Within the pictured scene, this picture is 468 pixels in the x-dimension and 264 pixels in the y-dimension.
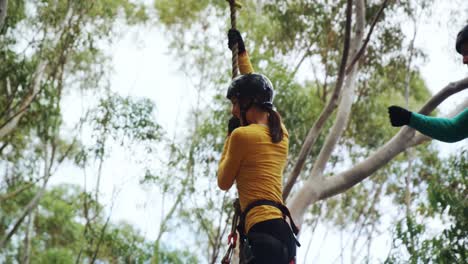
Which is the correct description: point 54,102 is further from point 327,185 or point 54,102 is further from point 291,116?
point 327,185

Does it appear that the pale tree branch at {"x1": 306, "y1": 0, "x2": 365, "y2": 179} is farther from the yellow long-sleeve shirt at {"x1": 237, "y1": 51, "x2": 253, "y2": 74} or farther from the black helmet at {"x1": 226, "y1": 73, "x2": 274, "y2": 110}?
the black helmet at {"x1": 226, "y1": 73, "x2": 274, "y2": 110}

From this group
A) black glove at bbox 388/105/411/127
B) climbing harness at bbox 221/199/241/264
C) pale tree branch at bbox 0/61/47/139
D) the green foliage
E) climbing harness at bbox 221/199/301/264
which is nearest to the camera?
black glove at bbox 388/105/411/127

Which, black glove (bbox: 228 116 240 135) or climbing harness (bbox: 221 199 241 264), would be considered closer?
climbing harness (bbox: 221 199 241 264)

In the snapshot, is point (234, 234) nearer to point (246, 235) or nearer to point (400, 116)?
point (246, 235)

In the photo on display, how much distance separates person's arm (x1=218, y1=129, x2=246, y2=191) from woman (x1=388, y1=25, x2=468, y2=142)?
56 centimetres

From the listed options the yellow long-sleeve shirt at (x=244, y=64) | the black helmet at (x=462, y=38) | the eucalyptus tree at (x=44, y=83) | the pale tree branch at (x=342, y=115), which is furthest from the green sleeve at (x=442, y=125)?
the eucalyptus tree at (x=44, y=83)

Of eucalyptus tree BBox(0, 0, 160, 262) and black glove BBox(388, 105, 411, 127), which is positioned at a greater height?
eucalyptus tree BBox(0, 0, 160, 262)

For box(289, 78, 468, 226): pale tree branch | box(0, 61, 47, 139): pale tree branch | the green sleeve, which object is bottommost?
the green sleeve

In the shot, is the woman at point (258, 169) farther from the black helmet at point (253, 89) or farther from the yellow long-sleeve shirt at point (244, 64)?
the yellow long-sleeve shirt at point (244, 64)

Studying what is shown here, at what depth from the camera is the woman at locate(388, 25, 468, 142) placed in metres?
1.89

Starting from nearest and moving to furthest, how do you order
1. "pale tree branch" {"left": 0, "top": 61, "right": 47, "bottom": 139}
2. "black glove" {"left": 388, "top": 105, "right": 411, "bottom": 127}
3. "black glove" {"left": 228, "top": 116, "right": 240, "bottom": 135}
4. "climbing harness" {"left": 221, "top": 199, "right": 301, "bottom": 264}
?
"black glove" {"left": 388, "top": 105, "right": 411, "bottom": 127}, "climbing harness" {"left": 221, "top": 199, "right": 301, "bottom": 264}, "black glove" {"left": 228, "top": 116, "right": 240, "bottom": 135}, "pale tree branch" {"left": 0, "top": 61, "right": 47, "bottom": 139}

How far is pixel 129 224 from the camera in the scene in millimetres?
12086

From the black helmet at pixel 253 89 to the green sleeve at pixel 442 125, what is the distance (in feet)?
1.98

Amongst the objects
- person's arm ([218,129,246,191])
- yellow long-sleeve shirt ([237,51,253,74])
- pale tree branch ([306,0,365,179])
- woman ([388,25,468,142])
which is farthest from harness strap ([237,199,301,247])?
pale tree branch ([306,0,365,179])
